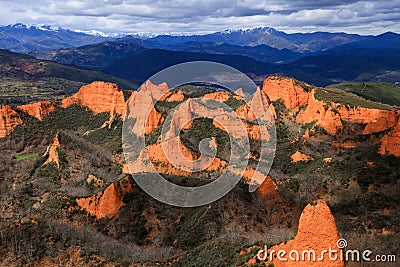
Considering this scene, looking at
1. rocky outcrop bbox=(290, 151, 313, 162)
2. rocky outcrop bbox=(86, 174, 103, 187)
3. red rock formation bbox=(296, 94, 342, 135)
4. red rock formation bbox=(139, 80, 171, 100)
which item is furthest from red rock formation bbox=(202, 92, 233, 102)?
rocky outcrop bbox=(86, 174, 103, 187)

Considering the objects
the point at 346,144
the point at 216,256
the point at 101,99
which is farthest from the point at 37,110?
the point at 216,256

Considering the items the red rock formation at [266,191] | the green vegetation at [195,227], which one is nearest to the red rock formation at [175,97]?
the red rock formation at [266,191]

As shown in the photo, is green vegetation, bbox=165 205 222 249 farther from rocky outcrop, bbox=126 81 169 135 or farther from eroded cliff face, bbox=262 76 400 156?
rocky outcrop, bbox=126 81 169 135

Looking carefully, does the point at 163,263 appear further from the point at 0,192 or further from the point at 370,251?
the point at 0,192

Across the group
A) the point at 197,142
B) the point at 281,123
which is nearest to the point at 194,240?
the point at 197,142

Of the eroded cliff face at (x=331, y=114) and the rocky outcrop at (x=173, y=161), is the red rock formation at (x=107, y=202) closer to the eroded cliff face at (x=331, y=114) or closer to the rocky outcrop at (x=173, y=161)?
the rocky outcrop at (x=173, y=161)

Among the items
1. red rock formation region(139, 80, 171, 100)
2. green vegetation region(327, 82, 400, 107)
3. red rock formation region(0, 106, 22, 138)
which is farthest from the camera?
green vegetation region(327, 82, 400, 107)
